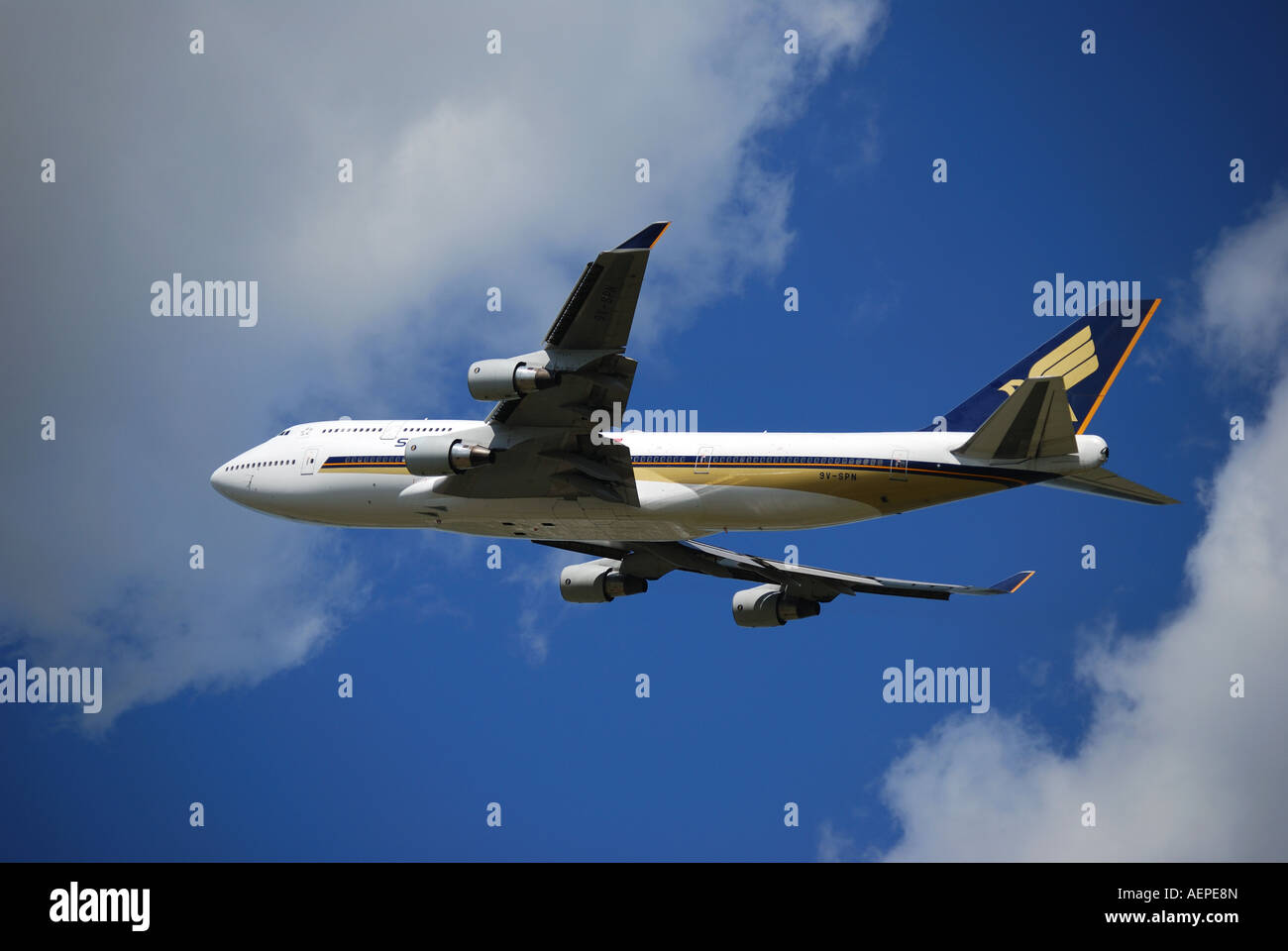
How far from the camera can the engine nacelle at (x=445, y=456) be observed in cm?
3647

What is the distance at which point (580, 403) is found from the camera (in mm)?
35125

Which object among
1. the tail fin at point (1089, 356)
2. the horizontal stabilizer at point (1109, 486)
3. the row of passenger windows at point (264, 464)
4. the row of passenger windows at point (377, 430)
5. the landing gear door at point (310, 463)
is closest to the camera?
Answer: the horizontal stabilizer at point (1109, 486)

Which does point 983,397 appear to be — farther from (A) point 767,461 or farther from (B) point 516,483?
(B) point 516,483

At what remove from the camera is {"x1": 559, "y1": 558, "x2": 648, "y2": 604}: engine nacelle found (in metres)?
45.5

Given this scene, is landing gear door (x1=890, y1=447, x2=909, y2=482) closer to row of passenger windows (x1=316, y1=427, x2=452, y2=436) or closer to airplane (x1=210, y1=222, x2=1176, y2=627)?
airplane (x1=210, y1=222, x2=1176, y2=627)

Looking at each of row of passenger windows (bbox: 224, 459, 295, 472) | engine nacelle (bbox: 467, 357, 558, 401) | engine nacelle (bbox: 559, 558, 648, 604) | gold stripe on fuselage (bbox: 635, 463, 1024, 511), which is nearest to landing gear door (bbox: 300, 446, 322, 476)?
row of passenger windows (bbox: 224, 459, 295, 472)

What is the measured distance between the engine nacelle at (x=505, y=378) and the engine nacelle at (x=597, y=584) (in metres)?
13.4

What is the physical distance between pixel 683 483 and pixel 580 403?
166 inches

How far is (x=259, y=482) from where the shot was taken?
139 ft

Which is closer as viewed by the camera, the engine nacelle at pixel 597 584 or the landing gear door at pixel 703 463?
the landing gear door at pixel 703 463

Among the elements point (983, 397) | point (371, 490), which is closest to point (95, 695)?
point (371, 490)

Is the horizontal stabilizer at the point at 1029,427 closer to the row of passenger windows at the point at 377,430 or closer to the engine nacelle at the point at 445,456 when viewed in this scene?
the engine nacelle at the point at 445,456

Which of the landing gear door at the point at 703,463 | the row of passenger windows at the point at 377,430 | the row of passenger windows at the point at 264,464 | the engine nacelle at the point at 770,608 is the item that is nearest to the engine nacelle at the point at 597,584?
the engine nacelle at the point at 770,608
